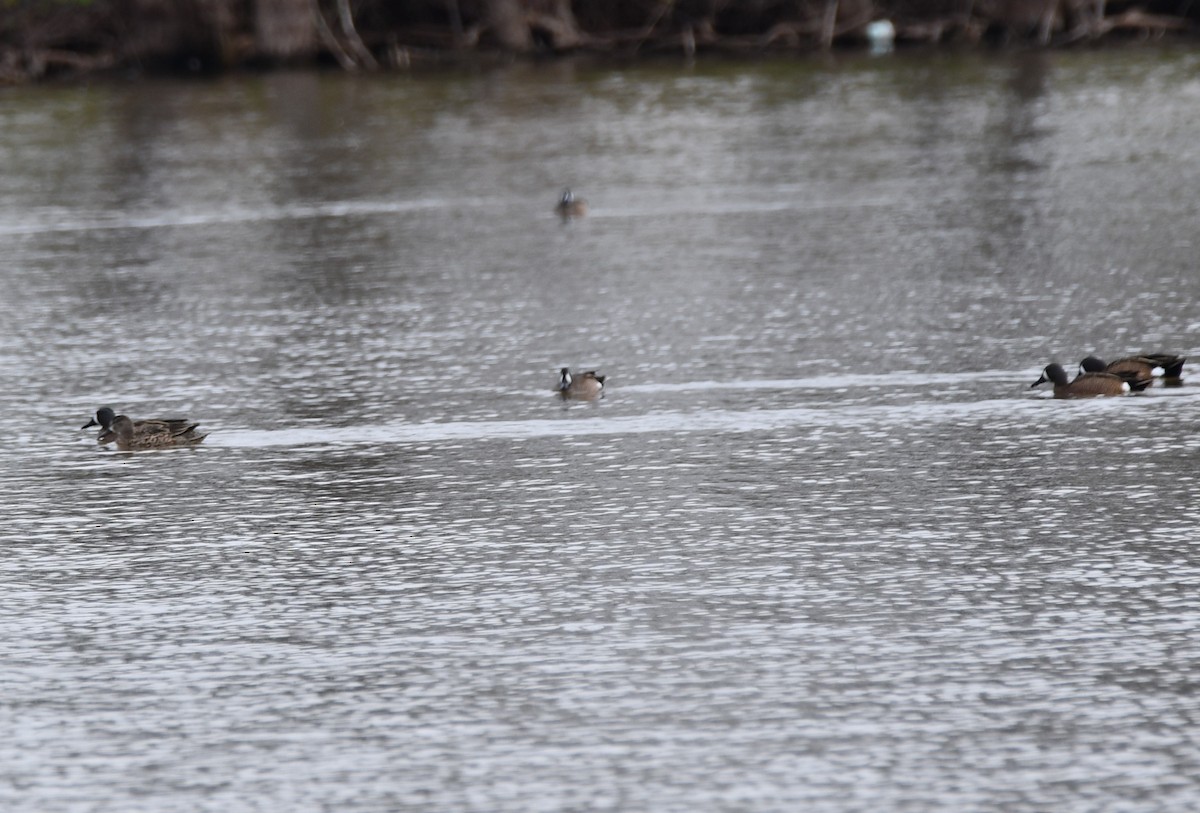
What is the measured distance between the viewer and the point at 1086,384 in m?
12.4

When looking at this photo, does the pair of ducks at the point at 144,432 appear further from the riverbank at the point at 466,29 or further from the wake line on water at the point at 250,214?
the riverbank at the point at 466,29

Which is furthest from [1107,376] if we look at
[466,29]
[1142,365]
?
[466,29]

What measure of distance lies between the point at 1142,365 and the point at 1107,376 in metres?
0.25

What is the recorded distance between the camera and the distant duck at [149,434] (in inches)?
476

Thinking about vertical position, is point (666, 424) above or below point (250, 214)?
below

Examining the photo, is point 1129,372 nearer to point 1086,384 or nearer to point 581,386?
point 1086,384

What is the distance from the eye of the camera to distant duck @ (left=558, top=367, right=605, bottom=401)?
42.3 feet

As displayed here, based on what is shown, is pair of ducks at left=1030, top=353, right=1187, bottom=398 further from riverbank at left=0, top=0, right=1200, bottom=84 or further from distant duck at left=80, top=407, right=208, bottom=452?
riverbank at left=0, top=0, right=1200, bottom=84

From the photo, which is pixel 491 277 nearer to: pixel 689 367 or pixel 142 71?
pixel 689 367

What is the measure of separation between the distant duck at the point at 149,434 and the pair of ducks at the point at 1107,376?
16.2 feet

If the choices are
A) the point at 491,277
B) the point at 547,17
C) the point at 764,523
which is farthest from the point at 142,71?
the point at 764,523

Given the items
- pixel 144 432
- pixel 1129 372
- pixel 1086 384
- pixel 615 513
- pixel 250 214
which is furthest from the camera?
pixel 250 214

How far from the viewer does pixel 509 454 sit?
38.2 ft

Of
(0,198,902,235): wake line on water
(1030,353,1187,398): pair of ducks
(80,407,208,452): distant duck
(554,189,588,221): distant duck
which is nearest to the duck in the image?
(1030,353,1187,398): pair of ducks
